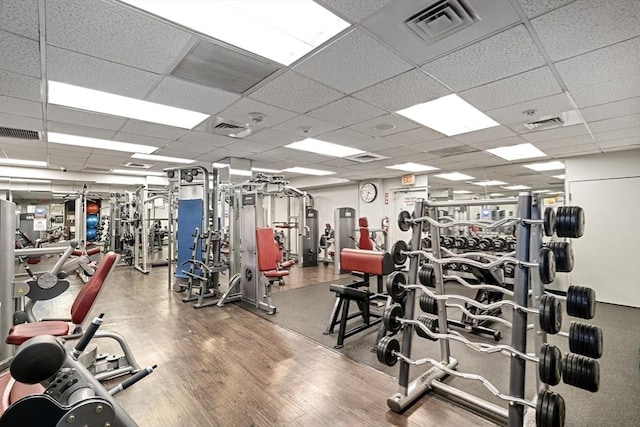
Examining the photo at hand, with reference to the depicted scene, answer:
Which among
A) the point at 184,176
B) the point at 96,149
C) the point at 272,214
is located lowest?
the point at 272,214

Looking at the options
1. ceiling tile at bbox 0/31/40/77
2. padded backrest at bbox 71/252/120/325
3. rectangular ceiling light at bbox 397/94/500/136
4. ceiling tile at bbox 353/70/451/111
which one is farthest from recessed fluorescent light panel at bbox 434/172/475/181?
ceiling tile at bbox 0/31/40/77

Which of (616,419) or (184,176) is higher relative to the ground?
(184,176)

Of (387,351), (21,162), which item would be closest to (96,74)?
(387,351)

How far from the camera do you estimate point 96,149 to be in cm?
510

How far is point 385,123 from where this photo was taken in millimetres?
3590

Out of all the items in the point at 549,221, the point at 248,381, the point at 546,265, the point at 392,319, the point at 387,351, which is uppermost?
the point at 549,221

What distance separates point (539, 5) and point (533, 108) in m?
1.74

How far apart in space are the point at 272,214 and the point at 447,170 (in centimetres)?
596

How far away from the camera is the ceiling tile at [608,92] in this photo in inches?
95.4

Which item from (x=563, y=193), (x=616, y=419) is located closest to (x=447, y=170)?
(x=563, y=193)

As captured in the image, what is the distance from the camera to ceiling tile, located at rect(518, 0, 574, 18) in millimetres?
1560

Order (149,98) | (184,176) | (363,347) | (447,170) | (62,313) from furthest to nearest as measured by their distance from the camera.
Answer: (447,170), (184,176), (62,313), (363,347), (149,98)

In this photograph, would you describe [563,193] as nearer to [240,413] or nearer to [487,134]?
[487,134]

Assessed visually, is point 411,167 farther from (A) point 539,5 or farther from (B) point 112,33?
(B) point 112,33
